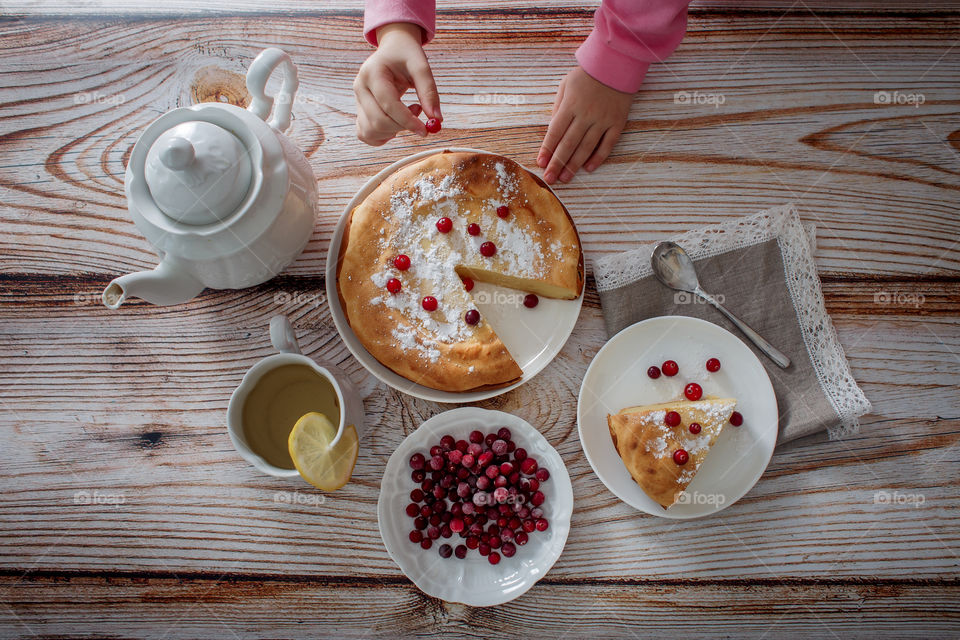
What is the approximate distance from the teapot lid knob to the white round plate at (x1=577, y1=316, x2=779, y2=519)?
112 centimetres

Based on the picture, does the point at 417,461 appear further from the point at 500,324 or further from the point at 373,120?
the point at 373,120

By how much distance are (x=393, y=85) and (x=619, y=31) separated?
636 mm

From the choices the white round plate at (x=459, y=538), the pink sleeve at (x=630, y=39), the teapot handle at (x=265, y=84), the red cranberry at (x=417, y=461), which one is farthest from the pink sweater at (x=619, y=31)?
the red cranberry at (x=417, y=461)

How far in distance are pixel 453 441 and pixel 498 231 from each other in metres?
0.60

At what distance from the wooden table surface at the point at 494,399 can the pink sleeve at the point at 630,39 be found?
6.3 inches

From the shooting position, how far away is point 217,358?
5.75 ft

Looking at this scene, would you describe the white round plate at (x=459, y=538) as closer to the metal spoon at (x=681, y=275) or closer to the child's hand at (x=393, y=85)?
the metal spoon at (x=681, y=275)

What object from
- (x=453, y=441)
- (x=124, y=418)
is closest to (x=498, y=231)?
(x=453, y=441)

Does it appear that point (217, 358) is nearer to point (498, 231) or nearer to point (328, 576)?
point (328, 576)

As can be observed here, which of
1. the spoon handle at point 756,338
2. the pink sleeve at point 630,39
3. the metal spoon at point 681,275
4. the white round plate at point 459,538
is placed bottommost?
the white round plate at point 459,538

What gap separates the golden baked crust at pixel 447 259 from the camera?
1.57 m

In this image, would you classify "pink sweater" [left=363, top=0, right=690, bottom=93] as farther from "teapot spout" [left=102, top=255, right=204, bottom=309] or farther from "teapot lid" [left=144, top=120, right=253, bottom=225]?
"teapot spout" [left=102, top=255, right=204, bottom=309]

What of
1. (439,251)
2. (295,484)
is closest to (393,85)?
(439,251)

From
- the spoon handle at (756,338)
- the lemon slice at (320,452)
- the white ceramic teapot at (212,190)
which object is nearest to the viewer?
the white ceramic teapot at (212,190)
